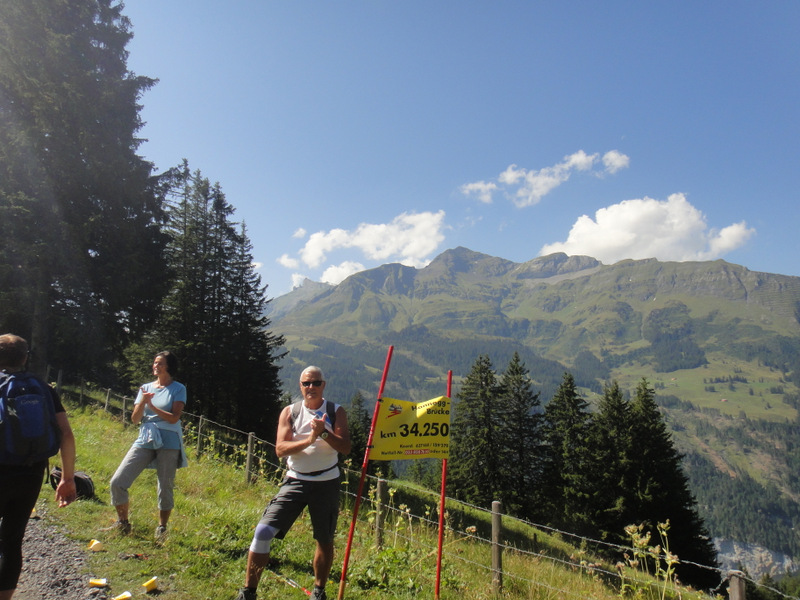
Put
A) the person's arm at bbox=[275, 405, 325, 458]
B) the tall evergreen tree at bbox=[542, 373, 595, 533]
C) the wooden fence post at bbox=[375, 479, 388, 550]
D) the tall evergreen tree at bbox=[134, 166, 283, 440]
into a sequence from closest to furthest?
1. the person's arm at bbox=[275, 405, 325, 458]
2. the wooden fence post at bbox=[375, 479, 388, 550]
3. the tall evergreen tree at bbox=[134, 166, 283, 440]
4. the tall evergreen tree at bbox=[542, 373, 595, 533]

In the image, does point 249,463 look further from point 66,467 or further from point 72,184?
point 72,184

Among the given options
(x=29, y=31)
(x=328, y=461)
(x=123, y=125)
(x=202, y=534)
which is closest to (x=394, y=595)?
(x=328, y=461)

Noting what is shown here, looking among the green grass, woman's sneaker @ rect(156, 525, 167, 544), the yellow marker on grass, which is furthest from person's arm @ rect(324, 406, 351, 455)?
woman's sneaker @ rect(156, 525, 167, 544)

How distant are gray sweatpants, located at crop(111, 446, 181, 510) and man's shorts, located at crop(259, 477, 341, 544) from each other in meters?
2.06

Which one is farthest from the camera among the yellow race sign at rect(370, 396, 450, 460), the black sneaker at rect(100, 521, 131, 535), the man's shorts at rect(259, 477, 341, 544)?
the black sneaker at rect(100, 521, 131, 535)

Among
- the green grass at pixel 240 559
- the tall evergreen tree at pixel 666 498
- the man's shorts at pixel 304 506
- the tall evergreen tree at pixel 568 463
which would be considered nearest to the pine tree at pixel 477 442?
the tall evergreen tree at pixel 568 463

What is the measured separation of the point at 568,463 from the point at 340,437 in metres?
36.9

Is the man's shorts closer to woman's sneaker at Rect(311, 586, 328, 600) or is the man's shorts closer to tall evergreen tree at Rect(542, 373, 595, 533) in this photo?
woman's sneaker at Rect(311, 586, 328, 600)

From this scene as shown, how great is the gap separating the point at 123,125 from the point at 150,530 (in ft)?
56.1

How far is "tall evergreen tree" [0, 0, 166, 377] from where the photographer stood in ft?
48.4

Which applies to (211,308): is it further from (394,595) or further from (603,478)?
(603,478)

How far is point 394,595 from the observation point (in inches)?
191

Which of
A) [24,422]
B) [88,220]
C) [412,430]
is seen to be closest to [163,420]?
[24,422]

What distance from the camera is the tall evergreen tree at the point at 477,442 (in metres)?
35.1
